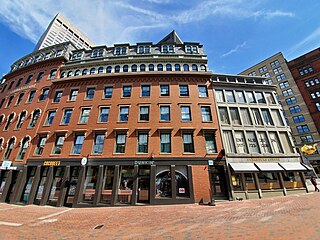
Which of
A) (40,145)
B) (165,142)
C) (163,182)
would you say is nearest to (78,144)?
(40,145)

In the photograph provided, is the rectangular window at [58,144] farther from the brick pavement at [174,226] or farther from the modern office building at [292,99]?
the modern office building at [292,99]

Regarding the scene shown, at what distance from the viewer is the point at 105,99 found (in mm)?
17516

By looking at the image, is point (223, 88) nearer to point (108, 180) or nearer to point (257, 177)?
point (257, 177)

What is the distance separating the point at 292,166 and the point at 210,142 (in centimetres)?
871

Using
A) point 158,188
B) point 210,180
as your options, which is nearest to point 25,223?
point 158,188

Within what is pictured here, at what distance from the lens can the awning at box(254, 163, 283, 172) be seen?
1399cm

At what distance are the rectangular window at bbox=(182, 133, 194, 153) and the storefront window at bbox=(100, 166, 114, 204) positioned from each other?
7.68m

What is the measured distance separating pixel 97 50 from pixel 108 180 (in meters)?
18.6

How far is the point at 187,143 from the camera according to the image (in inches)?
588

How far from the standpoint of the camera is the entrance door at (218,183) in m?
13.6

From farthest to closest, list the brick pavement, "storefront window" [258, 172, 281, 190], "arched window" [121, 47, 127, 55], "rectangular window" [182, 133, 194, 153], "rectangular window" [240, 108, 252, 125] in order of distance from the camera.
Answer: "arched window" [121, 47, 127, 55] → "rectangular window" [240, 108, 252, 125] → "rectangular window" [182, 133, 194, 153] → "storefront window" [258, 172, 281, 190] → the brick pavement

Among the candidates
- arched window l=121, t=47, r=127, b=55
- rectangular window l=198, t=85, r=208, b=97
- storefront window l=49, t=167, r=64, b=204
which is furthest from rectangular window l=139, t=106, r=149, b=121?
storefront window l=49, t=167, r=64, b=204

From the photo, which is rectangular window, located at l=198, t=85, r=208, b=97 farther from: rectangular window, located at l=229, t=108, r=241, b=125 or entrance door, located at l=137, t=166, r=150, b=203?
entrance door, located at l=137, t=166, r=150, b=203

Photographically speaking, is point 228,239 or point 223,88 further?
point 223,88
